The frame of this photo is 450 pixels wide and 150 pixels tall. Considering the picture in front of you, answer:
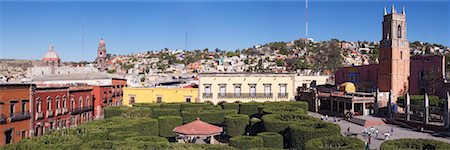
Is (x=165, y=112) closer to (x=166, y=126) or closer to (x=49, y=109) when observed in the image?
(x=166, y=126)

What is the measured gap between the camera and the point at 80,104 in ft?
143

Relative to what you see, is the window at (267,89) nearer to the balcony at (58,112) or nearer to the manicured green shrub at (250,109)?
the manicured green shrub at (250,109)

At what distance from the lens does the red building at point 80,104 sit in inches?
1617

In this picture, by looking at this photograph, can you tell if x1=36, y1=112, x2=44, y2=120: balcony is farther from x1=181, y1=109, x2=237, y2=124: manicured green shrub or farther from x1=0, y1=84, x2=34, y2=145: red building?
x1=181, y1=109, x2=237, y2=124: manicured green shrub

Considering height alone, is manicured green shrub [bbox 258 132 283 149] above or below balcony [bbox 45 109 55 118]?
below

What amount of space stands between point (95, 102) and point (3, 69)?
300 feet

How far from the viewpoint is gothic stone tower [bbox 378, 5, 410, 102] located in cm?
4847

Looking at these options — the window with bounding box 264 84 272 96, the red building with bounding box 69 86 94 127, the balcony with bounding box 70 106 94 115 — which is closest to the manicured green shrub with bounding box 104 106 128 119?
the red building with bounding box 69 86 94 127

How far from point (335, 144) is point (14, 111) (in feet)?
82.6

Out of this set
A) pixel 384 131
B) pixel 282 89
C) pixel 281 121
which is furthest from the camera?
pixel 282 89

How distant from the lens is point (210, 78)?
151ft

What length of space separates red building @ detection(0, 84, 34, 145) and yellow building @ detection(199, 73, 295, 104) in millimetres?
19319

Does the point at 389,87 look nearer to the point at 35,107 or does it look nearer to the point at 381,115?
the point at 381,115

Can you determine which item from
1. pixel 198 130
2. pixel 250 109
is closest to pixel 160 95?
pixel 250 109
